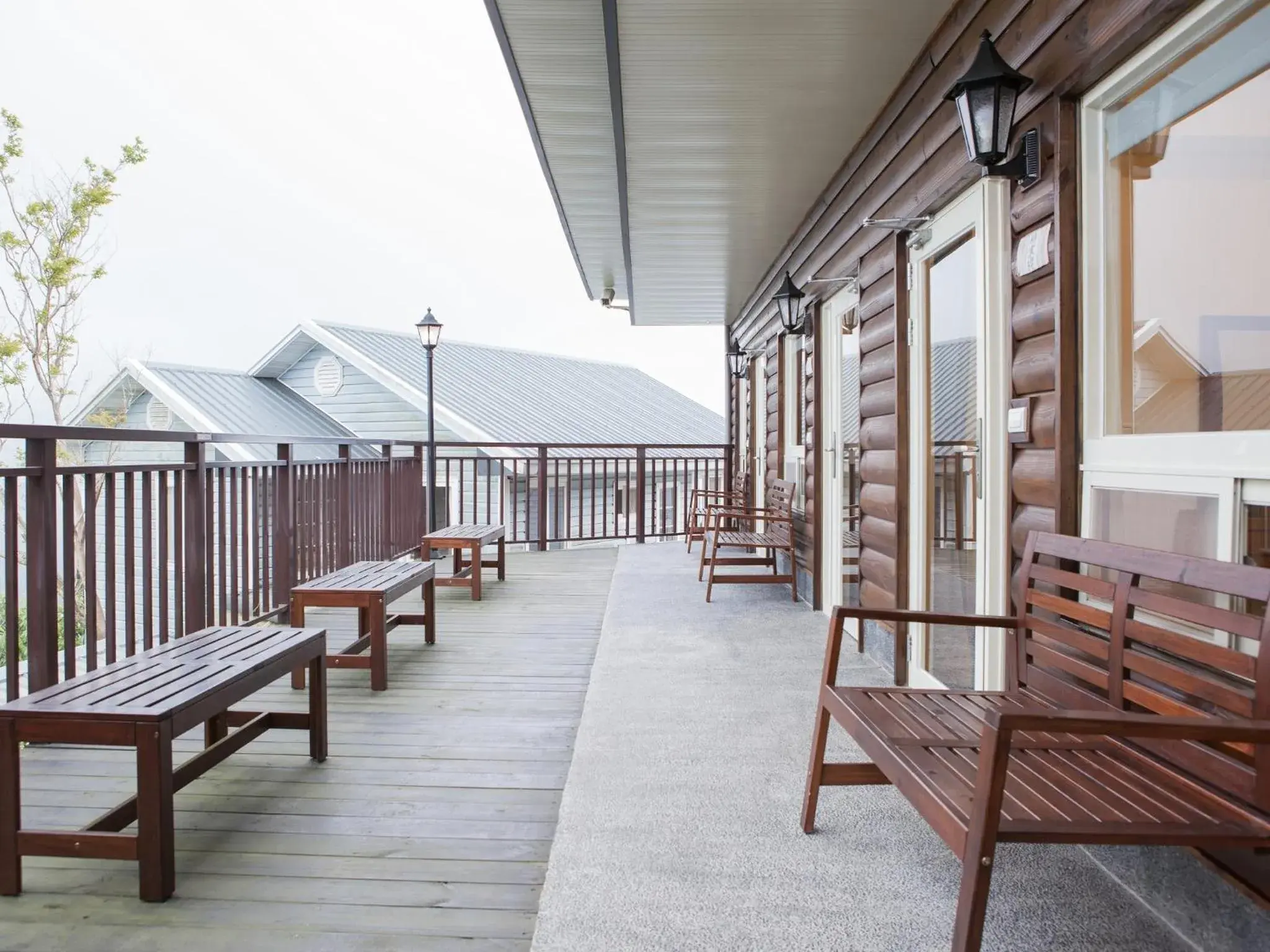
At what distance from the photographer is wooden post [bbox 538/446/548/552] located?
7.23 m

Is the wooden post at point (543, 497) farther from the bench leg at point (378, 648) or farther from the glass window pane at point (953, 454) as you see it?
the glass window pane at point (953, 454)

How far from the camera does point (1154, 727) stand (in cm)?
111

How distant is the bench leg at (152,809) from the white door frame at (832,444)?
3.26 meters

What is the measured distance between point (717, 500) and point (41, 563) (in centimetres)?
682

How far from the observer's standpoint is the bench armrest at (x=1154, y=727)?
110 cm

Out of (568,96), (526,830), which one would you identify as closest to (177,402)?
(568,96)

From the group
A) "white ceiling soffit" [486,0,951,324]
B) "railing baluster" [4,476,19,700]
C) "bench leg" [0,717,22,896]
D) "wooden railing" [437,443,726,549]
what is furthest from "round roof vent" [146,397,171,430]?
"bench leg" [0,717,22,896]

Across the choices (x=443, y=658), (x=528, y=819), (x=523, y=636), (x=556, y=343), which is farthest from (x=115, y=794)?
(x=556, y=343)

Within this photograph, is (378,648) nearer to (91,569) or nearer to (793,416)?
(91,569)

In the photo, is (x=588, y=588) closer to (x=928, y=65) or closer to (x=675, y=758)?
(x=675, y=758)

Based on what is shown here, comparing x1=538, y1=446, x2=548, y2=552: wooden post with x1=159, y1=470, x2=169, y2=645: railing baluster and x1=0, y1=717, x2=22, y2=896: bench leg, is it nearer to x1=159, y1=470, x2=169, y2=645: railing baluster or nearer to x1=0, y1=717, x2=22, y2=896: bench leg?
x1=159, y1=470, x2=169, y2=645: railing baluster

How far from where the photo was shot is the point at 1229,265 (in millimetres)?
1453

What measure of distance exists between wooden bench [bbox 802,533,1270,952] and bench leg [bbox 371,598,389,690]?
74.6 inches

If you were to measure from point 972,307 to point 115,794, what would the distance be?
2.99 metres
